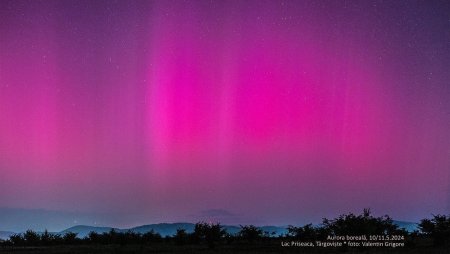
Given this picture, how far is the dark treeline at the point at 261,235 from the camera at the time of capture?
170 feet

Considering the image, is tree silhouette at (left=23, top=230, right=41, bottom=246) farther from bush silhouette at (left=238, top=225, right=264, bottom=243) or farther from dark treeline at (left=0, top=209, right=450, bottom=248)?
bush silhouette at (left=238, top=225, right=264, bottom=243)

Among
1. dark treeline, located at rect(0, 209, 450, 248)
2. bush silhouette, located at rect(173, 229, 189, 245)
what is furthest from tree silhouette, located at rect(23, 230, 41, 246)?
bush silhouette, located at rect(173, 229, 189, 245)

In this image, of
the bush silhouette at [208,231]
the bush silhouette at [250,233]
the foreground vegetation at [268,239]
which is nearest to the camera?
the foreground vegetation at [268,239]

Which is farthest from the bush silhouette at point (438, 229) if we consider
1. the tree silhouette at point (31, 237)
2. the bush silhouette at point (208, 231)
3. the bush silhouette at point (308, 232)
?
the tree silhouette at point (31, 237)

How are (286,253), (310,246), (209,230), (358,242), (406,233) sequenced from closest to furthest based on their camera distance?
(286,253)
(358,242)
(310,246)
(209,230)
(406,233)

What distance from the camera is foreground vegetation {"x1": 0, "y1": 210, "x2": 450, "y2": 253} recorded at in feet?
166

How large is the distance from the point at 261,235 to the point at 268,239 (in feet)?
4.56

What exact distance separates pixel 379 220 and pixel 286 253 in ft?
48.3

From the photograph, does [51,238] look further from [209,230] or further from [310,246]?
[310,246]

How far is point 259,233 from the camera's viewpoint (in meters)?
70.7

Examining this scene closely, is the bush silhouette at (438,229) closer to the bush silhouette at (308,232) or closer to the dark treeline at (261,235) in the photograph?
the dark treeline at (261,235)

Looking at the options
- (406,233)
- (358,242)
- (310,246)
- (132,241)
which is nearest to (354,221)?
(358,242)

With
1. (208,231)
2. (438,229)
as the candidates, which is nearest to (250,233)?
(208,231)

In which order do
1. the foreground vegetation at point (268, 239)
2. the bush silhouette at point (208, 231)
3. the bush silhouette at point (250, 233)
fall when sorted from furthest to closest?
the bush silhouette at point (250, 233), the bush silhouette at point (208, 231), the foreground vegetation at point (268, 239)
